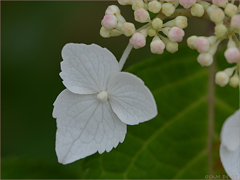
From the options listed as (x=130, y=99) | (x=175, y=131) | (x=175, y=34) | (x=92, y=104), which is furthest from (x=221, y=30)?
(x=175, y=131)

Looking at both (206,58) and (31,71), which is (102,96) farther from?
(31,71)

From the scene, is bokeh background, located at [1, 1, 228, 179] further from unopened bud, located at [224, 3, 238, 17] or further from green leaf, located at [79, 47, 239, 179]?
Answer: unopened bud, located at [224, 3, 238, 17]

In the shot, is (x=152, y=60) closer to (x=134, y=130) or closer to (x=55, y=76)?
(x=134, y=130)

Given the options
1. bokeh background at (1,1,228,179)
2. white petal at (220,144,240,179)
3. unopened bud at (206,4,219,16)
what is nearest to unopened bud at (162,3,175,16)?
unopened bud at (206,4,219,16)

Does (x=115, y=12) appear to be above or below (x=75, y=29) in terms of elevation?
above

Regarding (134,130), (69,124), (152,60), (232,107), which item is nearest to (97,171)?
(134,130)
